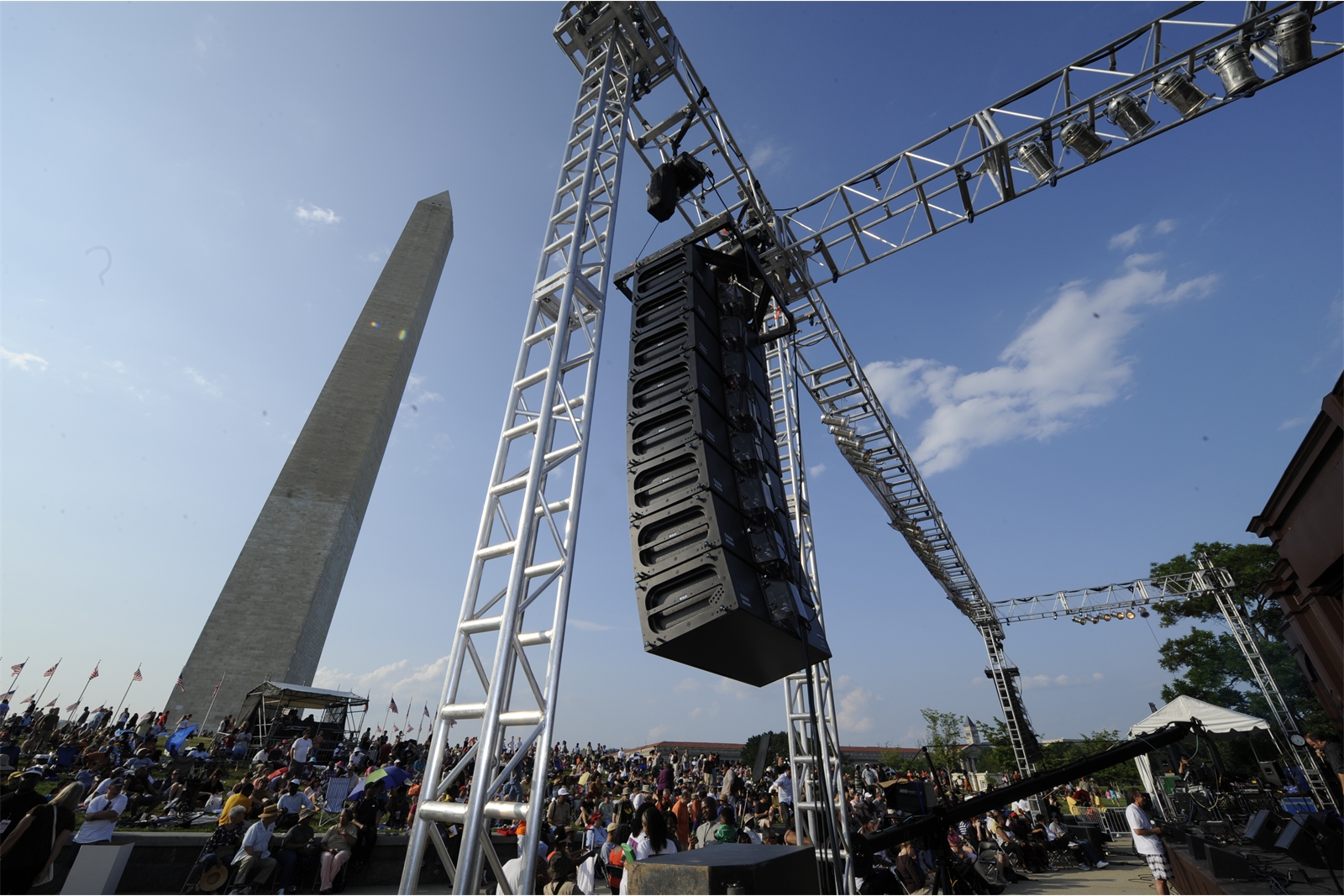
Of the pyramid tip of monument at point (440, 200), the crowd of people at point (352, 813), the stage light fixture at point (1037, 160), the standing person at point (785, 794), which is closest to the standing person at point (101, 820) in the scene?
the crowd of people at point (352, 813)

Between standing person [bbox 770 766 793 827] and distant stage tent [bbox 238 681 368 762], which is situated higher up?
distant stage tent [bbox 238 681 368 762]

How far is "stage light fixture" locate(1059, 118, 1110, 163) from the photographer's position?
7793 millimetres

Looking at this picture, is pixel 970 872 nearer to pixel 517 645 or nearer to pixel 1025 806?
pixel 517 645

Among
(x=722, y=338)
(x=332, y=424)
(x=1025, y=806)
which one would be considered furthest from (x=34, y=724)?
(x=1025, y=806)

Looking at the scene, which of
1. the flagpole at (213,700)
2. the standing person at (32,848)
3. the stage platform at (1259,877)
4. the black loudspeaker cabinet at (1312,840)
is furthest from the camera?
the flagpole at (213,700)

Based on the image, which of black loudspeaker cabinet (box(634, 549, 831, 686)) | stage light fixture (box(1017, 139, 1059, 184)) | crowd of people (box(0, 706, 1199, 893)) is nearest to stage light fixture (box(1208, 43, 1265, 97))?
stage light fixture (box(1017, 139, 1059, 184))

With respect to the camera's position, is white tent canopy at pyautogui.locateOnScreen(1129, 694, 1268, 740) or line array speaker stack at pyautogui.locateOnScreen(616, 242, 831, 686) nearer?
line array speaker stack at pyautogui.locateOnScreen(616, 242, 831, 686)

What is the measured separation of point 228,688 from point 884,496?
22.5m

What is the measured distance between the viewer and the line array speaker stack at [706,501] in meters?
4.27

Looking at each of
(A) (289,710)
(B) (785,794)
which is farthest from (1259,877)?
(A) (289,710)

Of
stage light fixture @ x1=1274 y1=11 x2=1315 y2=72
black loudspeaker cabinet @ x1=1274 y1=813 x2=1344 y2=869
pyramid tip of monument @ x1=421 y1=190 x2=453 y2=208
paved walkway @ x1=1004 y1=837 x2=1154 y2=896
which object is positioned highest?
pyramid tip of monument @ x1=421 y1=190 x2=453 y2=208

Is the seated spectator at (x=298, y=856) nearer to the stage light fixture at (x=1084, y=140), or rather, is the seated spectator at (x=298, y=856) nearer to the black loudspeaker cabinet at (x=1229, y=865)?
the black loudspeaker cabinet at (x=1229, y=865)

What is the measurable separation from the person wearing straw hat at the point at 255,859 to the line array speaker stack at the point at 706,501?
6047 millimetres

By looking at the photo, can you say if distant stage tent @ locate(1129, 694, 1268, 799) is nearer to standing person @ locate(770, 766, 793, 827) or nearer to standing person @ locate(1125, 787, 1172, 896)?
standing person @ locate(1125, 787, 1172, 896)
